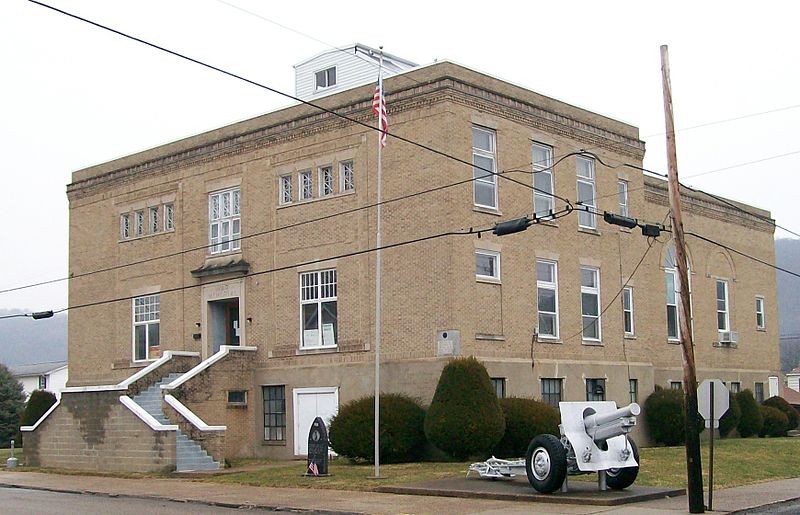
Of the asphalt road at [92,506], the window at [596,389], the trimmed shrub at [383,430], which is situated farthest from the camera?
the window at [596,389]

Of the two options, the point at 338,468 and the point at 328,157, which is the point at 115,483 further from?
the point at 328,157

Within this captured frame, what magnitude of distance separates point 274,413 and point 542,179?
11.2 meters

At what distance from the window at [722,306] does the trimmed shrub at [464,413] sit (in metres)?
19.0

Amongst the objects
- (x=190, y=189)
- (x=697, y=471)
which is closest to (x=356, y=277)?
(x=190, y=189)

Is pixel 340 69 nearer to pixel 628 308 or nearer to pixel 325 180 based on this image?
pixel 325 180

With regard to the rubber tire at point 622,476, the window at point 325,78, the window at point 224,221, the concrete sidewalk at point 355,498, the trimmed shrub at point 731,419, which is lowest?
the concrete sidewalk at point 355,498

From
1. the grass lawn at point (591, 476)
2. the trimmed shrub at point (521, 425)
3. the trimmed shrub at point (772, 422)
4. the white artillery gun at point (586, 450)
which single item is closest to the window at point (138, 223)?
the grass lawn at point (591, 476)

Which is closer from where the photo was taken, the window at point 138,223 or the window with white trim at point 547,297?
the window with white trim at point 547,297

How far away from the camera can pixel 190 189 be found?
37500 millimetres

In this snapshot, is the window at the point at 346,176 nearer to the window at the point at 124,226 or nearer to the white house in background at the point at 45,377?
the window at the point at 124,226

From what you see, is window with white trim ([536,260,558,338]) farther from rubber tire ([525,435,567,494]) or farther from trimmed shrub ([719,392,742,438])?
rubber tire ([525,435,567,494])

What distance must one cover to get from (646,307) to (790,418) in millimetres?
12210

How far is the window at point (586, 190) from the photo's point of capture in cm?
3478

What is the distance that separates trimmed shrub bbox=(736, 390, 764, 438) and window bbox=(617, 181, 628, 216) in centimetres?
1001
